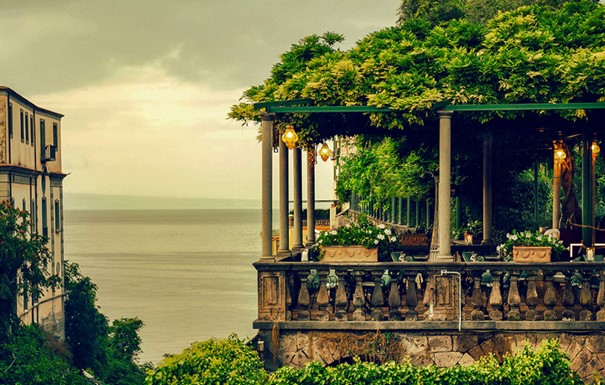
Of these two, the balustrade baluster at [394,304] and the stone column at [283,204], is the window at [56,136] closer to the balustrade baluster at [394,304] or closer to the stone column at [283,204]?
the stone column at [283,204]

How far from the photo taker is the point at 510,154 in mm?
21406

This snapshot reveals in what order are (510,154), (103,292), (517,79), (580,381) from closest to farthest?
(580,381)
(517,79)
(510,154)
(103,292)

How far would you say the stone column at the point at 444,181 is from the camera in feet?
43.1

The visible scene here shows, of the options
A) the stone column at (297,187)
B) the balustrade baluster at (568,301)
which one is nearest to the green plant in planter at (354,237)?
the balustrade baluster at (568,301)

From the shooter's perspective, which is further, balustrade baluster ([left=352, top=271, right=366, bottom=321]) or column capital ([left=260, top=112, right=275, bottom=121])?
column capital ([left=260, top=112, right=275, bottom=121])

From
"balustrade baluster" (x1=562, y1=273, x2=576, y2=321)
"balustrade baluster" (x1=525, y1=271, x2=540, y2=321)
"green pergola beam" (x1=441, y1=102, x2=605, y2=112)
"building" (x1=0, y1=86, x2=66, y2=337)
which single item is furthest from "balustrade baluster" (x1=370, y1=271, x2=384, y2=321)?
"building" (x1=0, y1=86, x2=66, y2=337)

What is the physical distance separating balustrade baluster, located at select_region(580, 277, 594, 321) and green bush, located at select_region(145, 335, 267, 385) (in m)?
4.09

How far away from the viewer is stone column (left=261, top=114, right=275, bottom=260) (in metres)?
13.4

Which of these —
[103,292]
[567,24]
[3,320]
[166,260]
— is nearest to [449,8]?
[3,320]

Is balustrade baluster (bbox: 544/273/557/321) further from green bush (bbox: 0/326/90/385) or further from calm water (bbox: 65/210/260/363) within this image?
calm water (bbox: 65/210/260/363)

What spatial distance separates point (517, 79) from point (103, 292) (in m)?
103

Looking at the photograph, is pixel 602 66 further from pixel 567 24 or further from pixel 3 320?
pixel 3 320

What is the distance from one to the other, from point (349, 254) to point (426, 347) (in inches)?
66.7

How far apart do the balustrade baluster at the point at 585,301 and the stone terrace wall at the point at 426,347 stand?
26 centimetres
